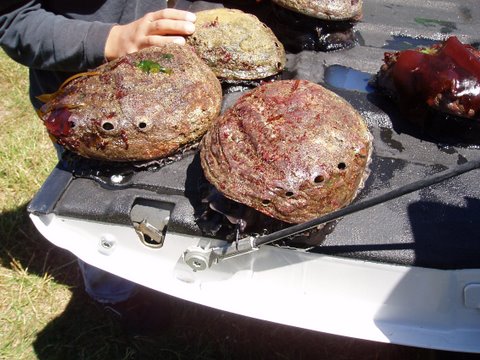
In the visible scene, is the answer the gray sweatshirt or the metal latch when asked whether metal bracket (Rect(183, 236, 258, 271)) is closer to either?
the metal latch

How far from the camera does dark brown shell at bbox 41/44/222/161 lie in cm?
185

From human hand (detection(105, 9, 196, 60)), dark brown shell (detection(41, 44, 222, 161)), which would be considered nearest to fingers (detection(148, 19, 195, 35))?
human hand (detection(105, 9, 196, 60))

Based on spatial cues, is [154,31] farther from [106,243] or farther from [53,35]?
[106,243]

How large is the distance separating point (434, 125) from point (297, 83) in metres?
0.70

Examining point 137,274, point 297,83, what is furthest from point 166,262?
point 297,83

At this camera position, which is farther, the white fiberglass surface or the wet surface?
the wet surface

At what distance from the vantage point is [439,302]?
1.83 metres

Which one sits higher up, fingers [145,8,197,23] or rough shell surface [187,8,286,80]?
fingers [145,8,197,23]

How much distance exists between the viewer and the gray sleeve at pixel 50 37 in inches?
94.0

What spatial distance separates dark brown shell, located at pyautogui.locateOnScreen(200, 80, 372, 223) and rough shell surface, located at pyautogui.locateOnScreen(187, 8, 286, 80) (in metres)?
0.48

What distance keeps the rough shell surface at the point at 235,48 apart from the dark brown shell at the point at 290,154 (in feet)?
1.57

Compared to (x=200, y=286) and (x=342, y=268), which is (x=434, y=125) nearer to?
(x=342, y=268)

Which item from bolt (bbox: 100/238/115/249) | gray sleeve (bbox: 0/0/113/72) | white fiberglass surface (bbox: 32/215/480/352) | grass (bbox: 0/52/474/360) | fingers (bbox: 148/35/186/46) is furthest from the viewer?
grass (bbox: 0/52/474/360)

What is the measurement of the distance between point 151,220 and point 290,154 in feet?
1.99
